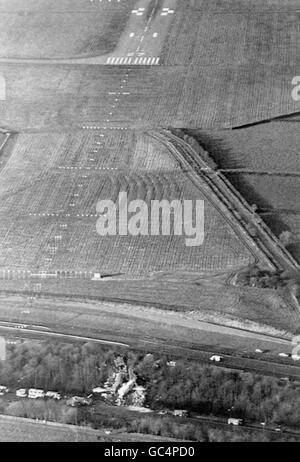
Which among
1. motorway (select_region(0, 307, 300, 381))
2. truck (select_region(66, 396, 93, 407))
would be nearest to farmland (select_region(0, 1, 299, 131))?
motorway (select_region(0, 307, 300, 381))

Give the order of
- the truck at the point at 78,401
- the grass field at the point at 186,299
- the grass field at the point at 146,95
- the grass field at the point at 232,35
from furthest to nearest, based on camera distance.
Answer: the grass field at the point at 232,35 < the grass field at the point at 146,95 < the grass field at the point at 186,299 < the truck at the point at 78,401

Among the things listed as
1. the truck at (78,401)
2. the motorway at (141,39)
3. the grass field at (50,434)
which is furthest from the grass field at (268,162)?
the grass field at (50,434)

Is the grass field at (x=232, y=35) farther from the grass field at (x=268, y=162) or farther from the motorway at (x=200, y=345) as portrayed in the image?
the motorway at (x=200, y=345)

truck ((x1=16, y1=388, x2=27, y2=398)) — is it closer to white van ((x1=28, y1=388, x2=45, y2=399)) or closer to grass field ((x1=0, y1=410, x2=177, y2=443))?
white van ((x1=28, y1=388, x2=45, y2=399))

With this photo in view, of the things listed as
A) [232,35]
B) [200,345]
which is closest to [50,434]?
[200,345]

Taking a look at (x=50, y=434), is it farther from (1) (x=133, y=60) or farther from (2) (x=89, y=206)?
(1) (x=133, y=60)
